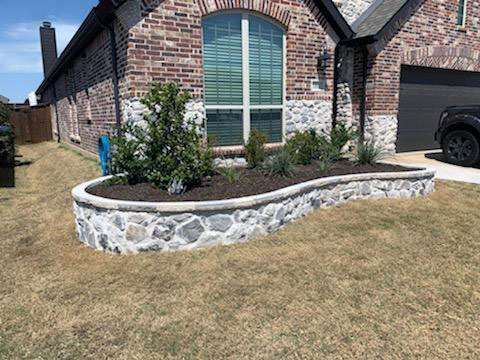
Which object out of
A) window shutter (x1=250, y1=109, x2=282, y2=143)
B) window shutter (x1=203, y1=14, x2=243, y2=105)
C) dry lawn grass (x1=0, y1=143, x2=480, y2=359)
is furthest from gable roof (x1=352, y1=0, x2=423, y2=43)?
dry lawn grass (x1=0, y1=143, x2=480, y2=359)

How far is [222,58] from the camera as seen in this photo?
657 centimetres

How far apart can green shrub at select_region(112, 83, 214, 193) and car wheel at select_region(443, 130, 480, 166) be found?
674 centimetres

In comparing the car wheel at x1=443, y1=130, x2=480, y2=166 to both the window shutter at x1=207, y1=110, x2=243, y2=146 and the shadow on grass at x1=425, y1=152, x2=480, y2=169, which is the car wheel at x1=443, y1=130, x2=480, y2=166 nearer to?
the shadow on grass at x1=425, y1=152, x2=480, y2=169

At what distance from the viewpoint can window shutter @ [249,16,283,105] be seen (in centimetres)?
686

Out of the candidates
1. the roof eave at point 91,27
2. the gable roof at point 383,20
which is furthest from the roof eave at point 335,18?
the roof eave at point 91,27

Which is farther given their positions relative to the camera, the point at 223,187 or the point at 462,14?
the point at 462,14

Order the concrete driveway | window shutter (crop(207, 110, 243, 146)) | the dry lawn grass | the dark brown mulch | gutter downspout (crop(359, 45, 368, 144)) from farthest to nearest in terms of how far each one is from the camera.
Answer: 1. gutter downspout (crop(359, 45, 368, 144))
2. the concrete driveway
3. window shutter (crop(207, 110, 243, 146))
4. the dark brown mulch
5. the dry lawn grass

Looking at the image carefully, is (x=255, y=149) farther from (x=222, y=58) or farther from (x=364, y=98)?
(x=364, y=98)

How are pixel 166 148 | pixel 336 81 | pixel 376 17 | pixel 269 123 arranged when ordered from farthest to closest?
1. pixel 376 17
2. pixel 336 81
3. pixel 269 123
4. pixel 166 148

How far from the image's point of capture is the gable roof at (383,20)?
8.28 meters

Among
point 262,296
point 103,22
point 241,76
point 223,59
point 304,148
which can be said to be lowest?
point 262,296

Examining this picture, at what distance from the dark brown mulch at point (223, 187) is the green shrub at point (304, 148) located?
0.36 meters

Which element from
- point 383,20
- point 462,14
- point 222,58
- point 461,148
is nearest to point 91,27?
point 222,58

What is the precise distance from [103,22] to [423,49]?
843 centimetres
